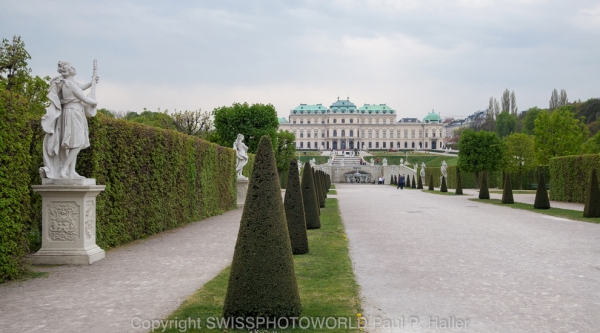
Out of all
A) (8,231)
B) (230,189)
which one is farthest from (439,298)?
(230,189)

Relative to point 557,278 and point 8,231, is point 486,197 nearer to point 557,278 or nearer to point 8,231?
point 557,278

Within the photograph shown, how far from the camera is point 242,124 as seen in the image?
128 feet

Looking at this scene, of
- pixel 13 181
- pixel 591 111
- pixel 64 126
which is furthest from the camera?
pixel 591 111

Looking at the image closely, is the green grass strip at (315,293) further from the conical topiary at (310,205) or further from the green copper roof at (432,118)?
the green copper roof at (432,118)

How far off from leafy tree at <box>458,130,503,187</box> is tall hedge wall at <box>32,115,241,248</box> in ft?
102

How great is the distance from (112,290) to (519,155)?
1559 inches

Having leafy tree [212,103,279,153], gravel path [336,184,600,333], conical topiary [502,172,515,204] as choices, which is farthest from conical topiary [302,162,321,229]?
leafy tree [212,103,279,153]

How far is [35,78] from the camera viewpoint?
67.6 ft

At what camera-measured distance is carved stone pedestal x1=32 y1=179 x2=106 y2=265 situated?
268 inches

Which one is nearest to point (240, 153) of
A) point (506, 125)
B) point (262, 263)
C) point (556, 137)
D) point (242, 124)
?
point (262, 263)

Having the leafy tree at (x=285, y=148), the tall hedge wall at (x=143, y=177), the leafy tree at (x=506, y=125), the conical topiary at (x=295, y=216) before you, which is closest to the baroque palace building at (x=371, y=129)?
the leafy tree at (x=506, y=125)

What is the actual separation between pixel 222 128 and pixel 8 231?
33701mm

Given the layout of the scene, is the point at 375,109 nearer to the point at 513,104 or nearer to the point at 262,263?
the point at 513,104

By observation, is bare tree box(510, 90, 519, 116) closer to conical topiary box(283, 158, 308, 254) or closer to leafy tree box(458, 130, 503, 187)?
leafy tree box(458, 130, 503, 187)
